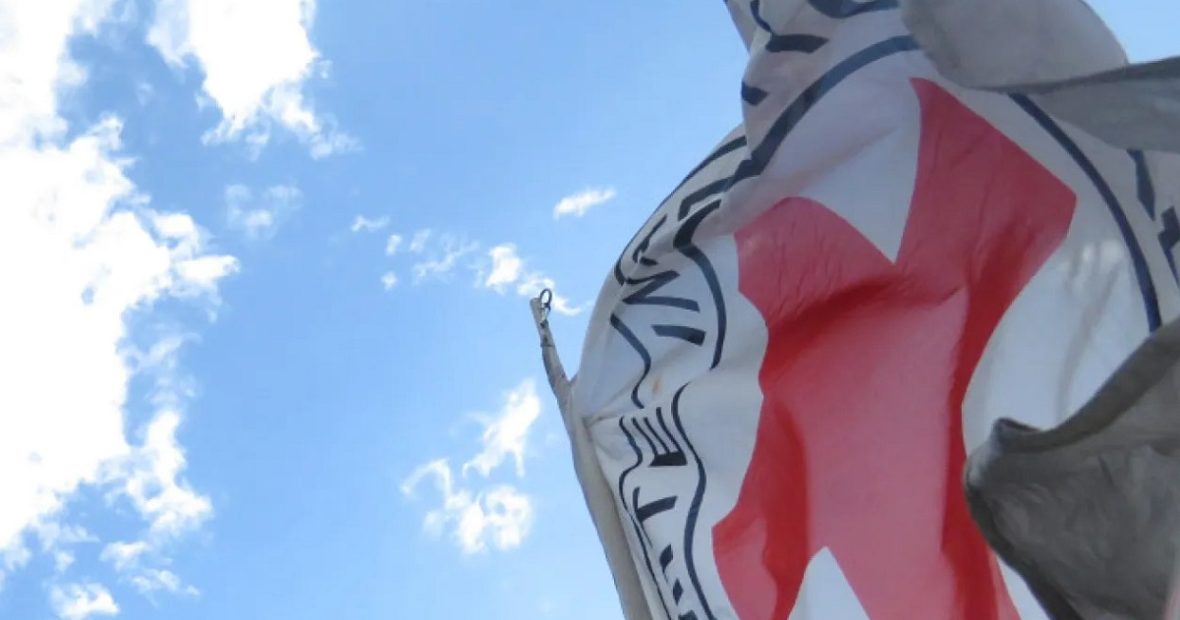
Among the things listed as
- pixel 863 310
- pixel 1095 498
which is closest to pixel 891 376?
pixel 863 310

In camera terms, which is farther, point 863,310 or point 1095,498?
point 863,310

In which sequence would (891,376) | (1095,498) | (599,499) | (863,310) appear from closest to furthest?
1. (1095,498)
2. (891,376)
3. (863,310)
4. (599,499)

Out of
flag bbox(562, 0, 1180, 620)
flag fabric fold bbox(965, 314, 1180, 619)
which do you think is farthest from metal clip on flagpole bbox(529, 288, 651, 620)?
flag fabric fold bbox(965, 314, 1180, 619)

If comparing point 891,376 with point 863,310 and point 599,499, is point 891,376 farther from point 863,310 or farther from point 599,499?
point 599,499

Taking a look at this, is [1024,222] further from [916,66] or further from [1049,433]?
[1049,433]

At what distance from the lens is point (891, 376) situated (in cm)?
321

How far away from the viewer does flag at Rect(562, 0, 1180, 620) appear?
8.80 ft

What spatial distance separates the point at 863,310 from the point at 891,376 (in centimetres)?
24

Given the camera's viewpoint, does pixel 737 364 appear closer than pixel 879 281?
No

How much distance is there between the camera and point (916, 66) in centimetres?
324

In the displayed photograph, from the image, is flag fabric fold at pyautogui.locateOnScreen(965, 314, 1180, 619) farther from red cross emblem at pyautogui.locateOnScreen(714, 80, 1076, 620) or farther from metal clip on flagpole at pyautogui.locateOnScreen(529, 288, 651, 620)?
metal clip on flagpole at pyautogui.locateOnScreen(529, 288, 651, 620)

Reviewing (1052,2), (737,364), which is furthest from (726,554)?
(1052,2)

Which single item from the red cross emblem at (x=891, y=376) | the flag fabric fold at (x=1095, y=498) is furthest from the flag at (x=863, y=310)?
the flag fabric fold at (x=1095, y=498)

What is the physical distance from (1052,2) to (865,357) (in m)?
1.05
